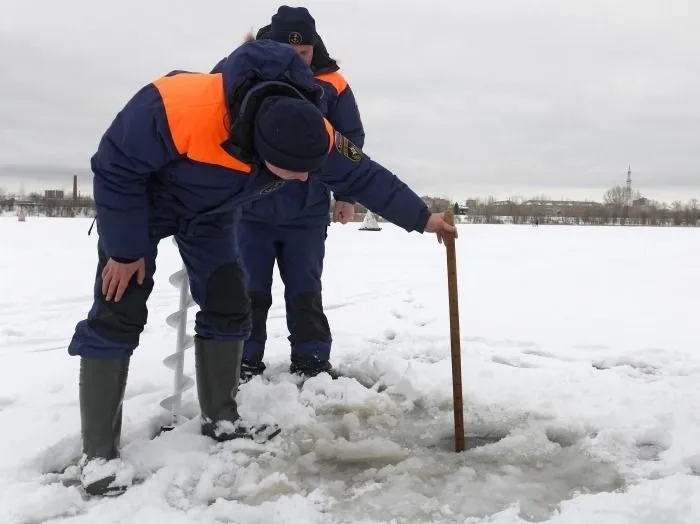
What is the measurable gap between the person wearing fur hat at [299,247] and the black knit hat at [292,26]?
140 mm

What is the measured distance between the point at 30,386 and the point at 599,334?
3.95m

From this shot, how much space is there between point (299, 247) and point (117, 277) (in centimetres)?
136

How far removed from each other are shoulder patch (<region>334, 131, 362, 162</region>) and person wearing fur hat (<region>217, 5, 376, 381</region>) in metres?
0.72

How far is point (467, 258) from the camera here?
12312mm

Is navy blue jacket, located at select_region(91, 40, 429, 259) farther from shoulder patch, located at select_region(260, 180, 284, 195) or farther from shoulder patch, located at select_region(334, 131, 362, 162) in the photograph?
shoulder patch, located at select_region(334, 131, 362, 162)

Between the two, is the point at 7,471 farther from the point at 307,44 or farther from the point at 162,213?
the point at 307,44

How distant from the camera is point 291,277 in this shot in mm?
3455

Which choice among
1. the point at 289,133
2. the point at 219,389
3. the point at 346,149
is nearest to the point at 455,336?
the point at 346,149

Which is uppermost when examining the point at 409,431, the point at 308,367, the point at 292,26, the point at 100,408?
the point at 292,26

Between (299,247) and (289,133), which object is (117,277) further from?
(299,247)

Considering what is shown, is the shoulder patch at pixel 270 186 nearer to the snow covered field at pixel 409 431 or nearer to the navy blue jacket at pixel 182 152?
the navy blue jacket at pixel 182 152

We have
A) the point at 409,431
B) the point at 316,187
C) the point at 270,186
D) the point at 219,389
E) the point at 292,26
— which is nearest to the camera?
the point at 270,186

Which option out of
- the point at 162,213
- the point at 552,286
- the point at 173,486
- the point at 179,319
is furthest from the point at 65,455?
the point at 552,286

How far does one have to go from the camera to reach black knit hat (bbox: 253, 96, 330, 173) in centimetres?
183
